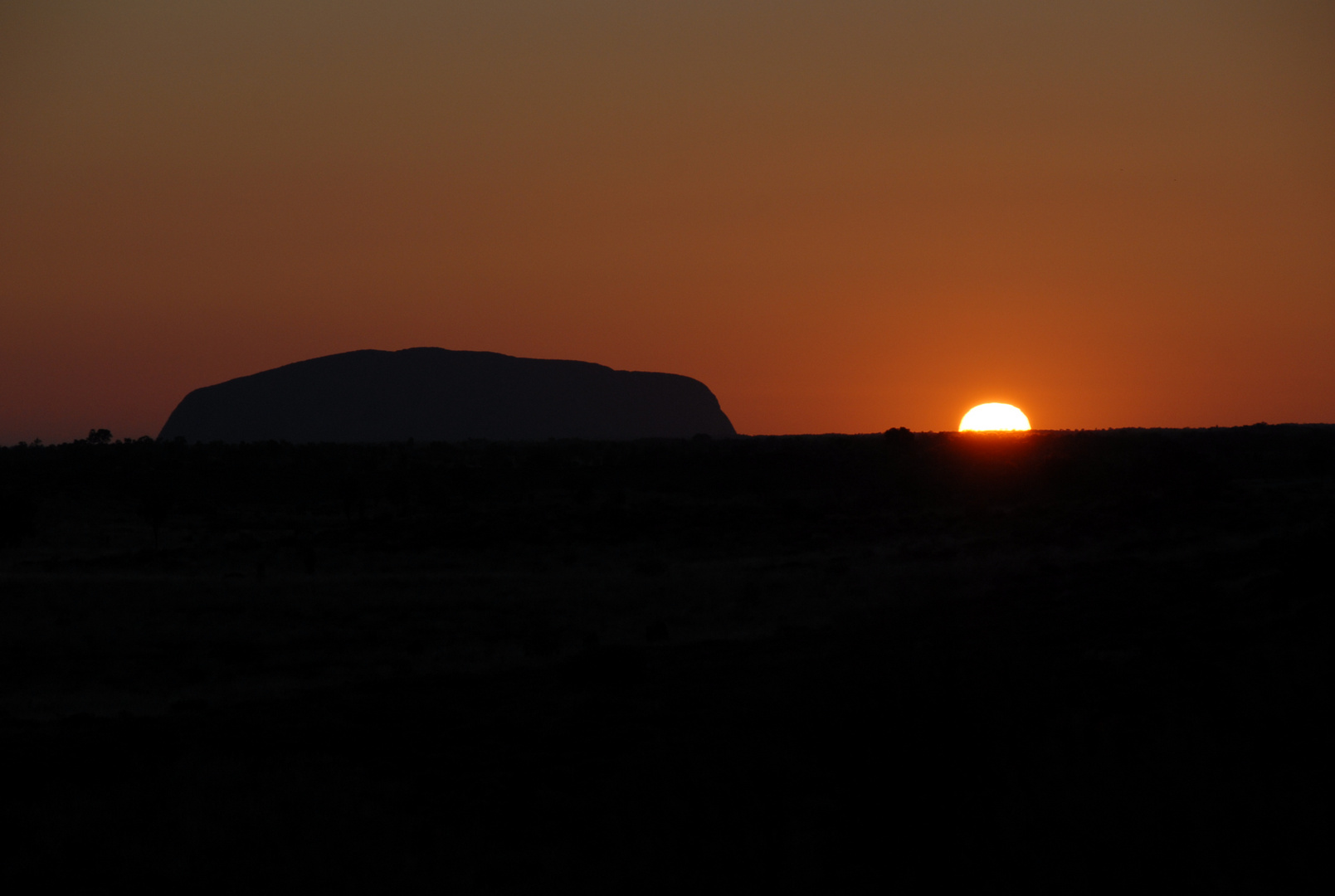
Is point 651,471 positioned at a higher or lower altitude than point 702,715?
higher

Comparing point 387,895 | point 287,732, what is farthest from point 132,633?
point 387,895

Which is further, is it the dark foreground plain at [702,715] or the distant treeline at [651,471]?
the distant treeline at [651,471]

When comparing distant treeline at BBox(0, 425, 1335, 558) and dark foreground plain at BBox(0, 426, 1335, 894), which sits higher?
distant treeline at BBox(0, 425, 1335, 558)

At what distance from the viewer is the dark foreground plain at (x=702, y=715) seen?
34.1ft

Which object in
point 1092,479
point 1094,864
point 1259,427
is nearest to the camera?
point 1094,864

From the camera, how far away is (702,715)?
17.5 m

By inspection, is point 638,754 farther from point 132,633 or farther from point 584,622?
point 132,633

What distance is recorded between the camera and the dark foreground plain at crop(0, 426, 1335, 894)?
10398 millimetres

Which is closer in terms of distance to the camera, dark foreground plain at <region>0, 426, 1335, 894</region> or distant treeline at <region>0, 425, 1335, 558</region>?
dark foreground plain at <region>0, 426, 1335, 894</region>

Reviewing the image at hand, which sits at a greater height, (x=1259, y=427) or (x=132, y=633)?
(x=1259, y=427)

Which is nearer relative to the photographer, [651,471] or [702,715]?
[702,715]

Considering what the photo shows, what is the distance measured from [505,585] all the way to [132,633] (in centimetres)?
1305

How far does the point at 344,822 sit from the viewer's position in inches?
478

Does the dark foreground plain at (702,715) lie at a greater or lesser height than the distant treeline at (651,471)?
lesser
